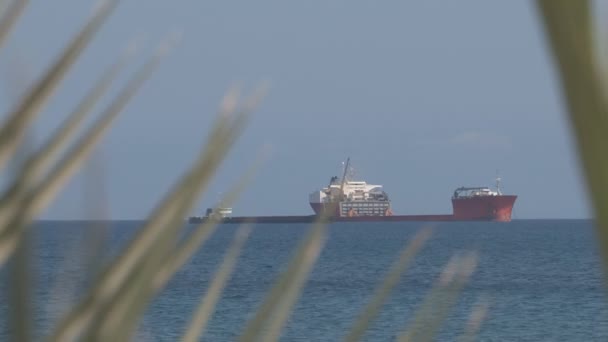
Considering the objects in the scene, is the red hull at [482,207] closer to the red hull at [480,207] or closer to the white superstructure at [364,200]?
the red hull at [480,207]

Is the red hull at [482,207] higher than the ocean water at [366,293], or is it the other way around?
the ocean water at [366,293]

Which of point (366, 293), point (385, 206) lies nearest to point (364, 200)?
point (385, 206)

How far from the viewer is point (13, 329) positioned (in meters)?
0.33

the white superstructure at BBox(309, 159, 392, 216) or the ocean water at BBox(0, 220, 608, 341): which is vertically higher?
the ocean water at BBox(0, 220, 608, 341)

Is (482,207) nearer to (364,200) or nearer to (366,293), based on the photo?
(364,200)

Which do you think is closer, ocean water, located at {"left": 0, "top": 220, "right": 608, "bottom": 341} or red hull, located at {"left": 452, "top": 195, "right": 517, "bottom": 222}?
ocean water, located at {"left": 0, "top": 220, "right": 608, "bottom": 341}

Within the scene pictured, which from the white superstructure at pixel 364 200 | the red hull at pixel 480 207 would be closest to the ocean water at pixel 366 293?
the red hull at pixel 480 207

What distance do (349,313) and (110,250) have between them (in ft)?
86.9

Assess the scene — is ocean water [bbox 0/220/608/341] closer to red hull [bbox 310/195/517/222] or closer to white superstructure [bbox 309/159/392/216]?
red hull [bbox 310/195/517/222]

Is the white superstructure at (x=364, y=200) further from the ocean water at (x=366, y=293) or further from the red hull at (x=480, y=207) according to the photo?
the ocean water at (x=366, y=293)

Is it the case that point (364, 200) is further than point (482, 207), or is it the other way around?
A: point (364, 200)

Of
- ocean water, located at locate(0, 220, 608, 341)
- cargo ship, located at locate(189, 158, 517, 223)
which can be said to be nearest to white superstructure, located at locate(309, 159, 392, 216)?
cargo ship, located at locate(189, 158, 517, 223)

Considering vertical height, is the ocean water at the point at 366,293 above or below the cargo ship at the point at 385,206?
above

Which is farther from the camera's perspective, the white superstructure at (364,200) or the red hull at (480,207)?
the white superstructure at (364,200)
